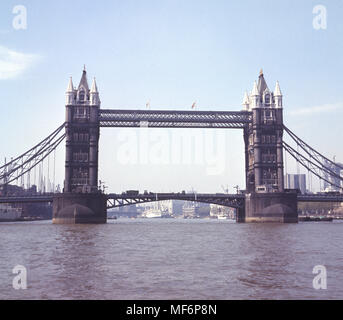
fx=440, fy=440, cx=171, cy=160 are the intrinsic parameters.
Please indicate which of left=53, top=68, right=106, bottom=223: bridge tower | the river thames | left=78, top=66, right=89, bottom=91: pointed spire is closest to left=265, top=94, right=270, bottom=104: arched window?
left=53, top=68, right=106, bottom=223: bridge tower

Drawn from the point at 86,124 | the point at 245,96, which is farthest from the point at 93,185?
the point at 245,96

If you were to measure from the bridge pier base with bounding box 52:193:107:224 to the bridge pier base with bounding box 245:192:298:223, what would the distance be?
115ft

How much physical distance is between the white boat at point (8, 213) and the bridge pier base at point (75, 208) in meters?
67.5

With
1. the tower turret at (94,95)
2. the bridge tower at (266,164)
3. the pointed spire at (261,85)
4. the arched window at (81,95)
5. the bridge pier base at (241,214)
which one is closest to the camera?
the bridge tower at (266,164)

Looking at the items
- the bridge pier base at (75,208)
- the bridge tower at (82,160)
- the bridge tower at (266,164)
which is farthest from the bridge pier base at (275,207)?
the bridge pier base at (75,208)

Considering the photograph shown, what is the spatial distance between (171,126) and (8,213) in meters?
83.6

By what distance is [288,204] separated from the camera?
314 feet

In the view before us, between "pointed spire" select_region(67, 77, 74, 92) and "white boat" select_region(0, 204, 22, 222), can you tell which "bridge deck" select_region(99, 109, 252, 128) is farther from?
"white boat" select_region(0, 204, 22, 222)

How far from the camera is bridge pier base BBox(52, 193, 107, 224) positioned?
297 feet

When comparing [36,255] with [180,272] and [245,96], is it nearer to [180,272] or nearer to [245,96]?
[180,272]

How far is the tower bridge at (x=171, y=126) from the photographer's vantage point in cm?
9425

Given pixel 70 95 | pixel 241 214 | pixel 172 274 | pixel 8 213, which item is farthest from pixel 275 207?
pixel 8 213

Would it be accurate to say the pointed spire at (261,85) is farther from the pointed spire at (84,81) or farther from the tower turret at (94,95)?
the pointed spire at (84,81)
